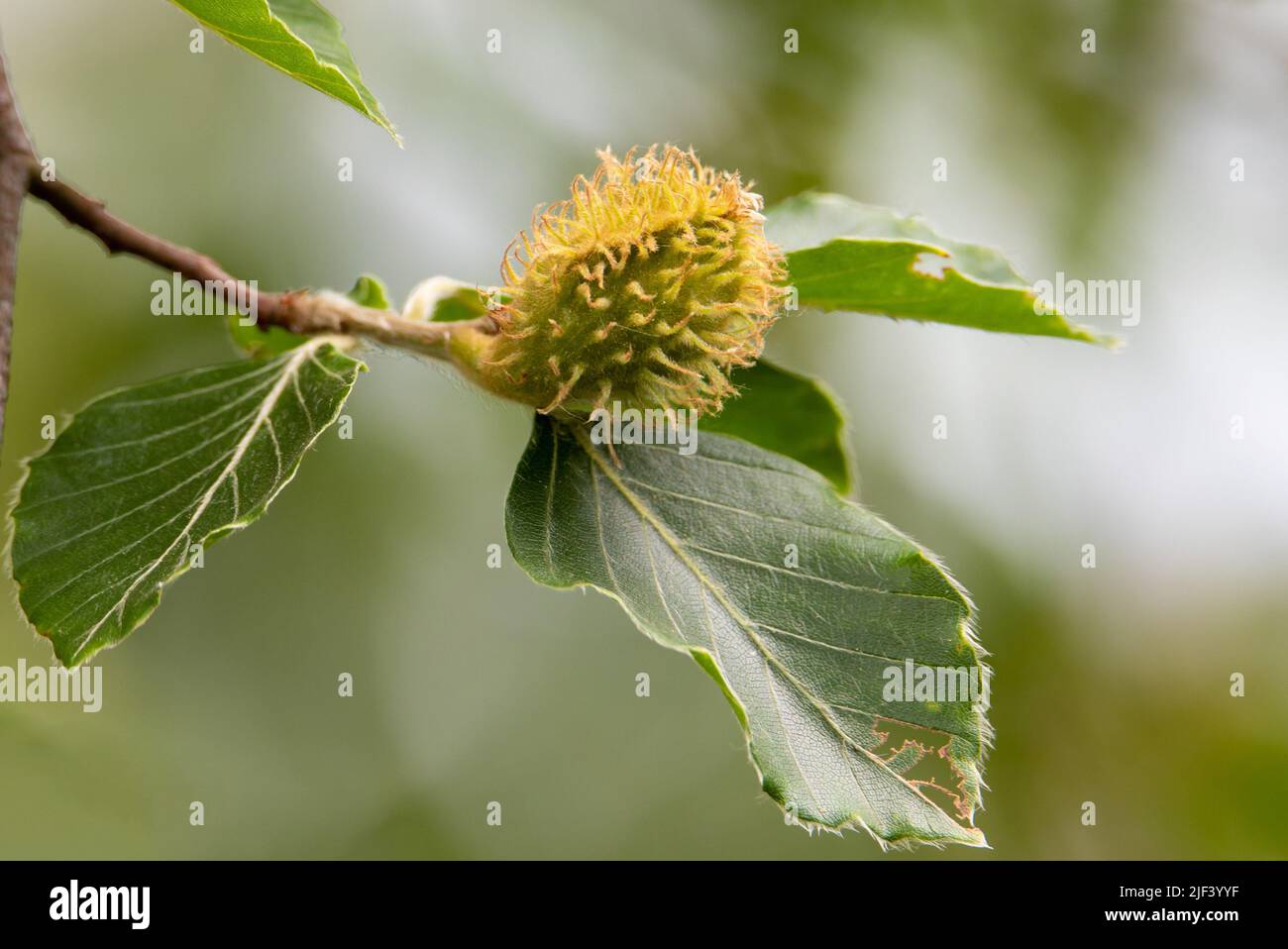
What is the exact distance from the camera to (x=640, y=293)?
1.43 meters

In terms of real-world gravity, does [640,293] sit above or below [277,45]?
below

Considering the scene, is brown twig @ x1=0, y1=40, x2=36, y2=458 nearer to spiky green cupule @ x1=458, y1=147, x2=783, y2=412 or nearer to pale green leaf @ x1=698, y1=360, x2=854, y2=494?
spiky green cupule @ x1=458, y1=147, x2=783, y2=412

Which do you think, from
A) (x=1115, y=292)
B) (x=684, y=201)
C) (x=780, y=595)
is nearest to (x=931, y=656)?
(x=780, y=595)

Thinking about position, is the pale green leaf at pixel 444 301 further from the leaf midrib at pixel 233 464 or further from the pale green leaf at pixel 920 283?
the pale green leaf at pixel 920 283

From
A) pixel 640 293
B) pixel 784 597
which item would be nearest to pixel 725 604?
pixel 784 597

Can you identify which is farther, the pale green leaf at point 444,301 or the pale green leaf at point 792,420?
the pale green leaf at point 792,420

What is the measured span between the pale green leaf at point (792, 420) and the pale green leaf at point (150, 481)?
0.76 meters

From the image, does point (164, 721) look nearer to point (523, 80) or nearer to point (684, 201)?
point (523, 80)

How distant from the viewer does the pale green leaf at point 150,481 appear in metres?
1.42

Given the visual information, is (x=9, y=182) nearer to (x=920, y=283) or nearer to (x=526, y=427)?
(x=920, y=283)

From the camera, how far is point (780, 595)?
159 centimetres

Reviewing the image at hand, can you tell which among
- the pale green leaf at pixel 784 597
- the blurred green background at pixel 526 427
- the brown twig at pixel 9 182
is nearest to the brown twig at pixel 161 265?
the brown twig at pixel 9 182

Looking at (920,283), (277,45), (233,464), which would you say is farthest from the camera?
(920,283)

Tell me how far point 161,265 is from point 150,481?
0.97 feet
